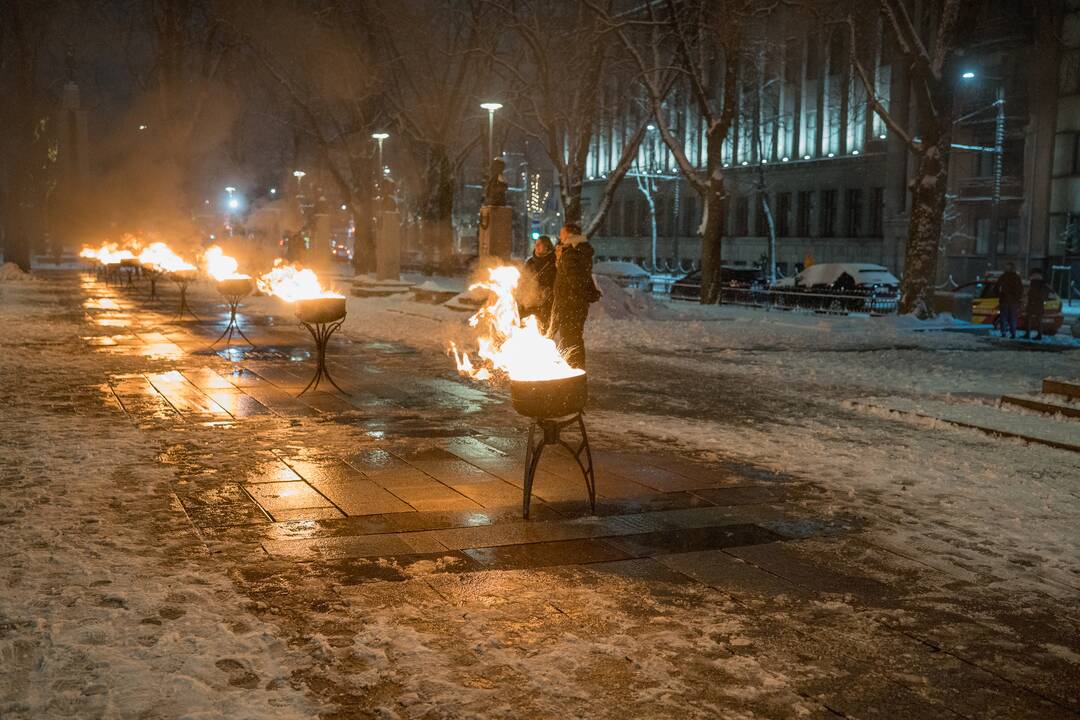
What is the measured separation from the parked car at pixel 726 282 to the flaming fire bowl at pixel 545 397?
2682 cm

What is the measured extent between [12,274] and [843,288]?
2938 cm

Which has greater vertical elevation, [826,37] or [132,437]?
[826,37]

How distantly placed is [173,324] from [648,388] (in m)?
11.9

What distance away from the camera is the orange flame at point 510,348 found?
711 cm

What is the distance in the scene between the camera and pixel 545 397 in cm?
689

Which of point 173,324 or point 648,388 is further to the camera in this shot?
point 173,324

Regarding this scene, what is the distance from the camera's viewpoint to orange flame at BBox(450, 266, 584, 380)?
23.3 feet

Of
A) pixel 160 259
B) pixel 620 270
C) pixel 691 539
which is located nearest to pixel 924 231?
pixel 620 270

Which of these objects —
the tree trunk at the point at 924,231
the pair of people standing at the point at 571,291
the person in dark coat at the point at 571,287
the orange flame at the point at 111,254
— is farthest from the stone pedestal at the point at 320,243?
the person in dark coat at the point at 571,287

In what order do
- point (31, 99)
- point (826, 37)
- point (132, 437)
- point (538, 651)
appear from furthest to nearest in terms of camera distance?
point (826, 37) → point (31, 99) → point (132, 437) → point (538, 651)

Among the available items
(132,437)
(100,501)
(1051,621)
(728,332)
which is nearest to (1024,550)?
(1051,621)

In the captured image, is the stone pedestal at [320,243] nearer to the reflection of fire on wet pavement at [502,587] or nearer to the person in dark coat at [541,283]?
the person in dark coat at [541,283]

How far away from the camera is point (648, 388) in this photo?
14.0 m

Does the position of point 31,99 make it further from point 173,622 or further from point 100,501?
point 173,622
